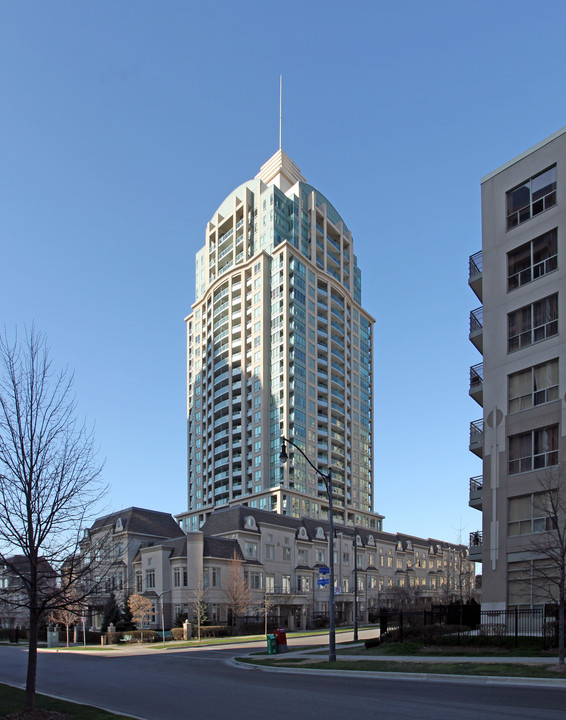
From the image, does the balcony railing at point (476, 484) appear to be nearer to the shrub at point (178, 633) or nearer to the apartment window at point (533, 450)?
the apartment window at point (533, 450)

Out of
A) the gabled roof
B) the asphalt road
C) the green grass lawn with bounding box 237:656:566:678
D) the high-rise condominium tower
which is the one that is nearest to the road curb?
the green grass lawn with bounding box 237:656:566:678

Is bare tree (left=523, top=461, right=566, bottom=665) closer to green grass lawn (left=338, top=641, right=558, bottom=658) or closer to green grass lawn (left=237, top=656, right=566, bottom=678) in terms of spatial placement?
green grass lawn (left=338, top=641, right=558, bottom=658)

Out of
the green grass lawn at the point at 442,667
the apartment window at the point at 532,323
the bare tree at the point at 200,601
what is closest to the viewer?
the green grass lawn at the point at 442,667

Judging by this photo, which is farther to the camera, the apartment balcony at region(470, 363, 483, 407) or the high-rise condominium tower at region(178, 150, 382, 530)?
the high-rise condominium tower at region(178, 150, 382, 530)

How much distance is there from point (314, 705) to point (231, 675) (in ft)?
31.5

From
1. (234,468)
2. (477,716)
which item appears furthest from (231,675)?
(234,468)

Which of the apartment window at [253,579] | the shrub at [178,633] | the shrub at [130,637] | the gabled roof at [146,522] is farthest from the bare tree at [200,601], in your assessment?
the gabled roof at [146,522]

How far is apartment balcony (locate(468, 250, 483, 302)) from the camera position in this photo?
3741 centimetres

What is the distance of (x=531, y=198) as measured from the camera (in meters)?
33.9

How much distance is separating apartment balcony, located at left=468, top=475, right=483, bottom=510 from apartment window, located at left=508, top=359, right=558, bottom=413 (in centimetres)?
487

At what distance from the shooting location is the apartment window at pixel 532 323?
31812mm

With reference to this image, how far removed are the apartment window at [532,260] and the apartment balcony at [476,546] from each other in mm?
13393

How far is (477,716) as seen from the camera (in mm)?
13102

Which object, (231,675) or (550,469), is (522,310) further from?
(231,675)
